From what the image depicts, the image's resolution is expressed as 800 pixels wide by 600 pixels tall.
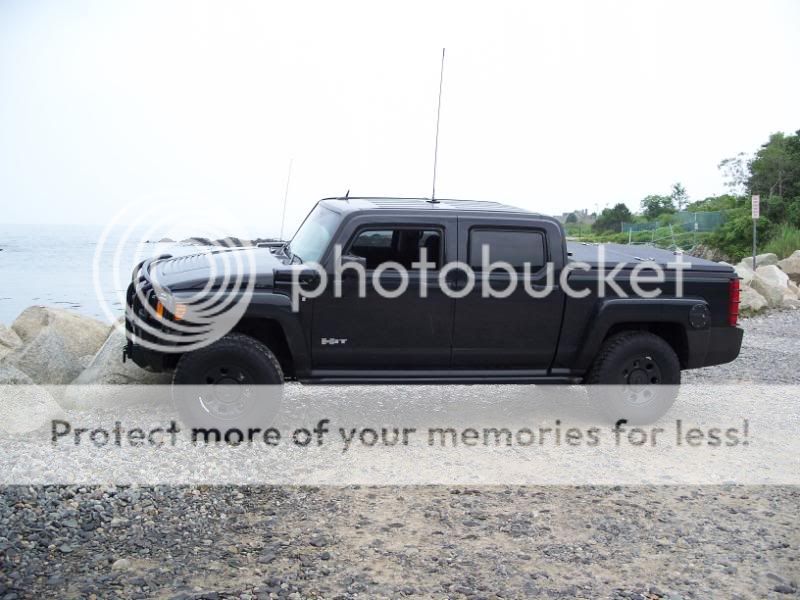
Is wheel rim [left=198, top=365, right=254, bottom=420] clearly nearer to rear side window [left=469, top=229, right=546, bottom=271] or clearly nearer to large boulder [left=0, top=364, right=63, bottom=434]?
large boulder [left=0, top=364, right=63, bottom=434]

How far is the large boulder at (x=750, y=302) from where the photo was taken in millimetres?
16422

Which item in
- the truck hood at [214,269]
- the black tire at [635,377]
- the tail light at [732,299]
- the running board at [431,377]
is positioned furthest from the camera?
the tail light at [732,299]

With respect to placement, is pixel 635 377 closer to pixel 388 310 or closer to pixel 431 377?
pixel 431 377

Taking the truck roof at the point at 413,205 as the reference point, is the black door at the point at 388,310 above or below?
below

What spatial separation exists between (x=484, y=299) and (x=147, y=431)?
2.96 meters

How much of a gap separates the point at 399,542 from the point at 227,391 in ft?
7.50

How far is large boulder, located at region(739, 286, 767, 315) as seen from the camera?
647 inches

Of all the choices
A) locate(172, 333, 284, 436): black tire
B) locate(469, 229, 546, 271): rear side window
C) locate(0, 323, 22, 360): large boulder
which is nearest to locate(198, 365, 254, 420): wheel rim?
locate(172, 333, 284, 436): black tire

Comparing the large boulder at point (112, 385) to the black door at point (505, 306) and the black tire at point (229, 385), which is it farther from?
the black door at point (505, 306)

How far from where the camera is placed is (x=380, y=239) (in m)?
6.96

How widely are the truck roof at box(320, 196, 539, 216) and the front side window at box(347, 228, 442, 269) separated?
23cm

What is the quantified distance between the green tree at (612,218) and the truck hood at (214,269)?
5006 centimetres

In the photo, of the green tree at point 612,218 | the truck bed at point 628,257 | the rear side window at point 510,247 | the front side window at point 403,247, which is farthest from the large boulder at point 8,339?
the green tree at point 612,218

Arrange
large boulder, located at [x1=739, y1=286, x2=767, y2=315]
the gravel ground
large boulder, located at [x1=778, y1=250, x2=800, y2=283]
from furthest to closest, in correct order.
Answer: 1. large boulder, located at [x1=778, y1=250, x2=800, y2=283]
2. large boulder, located at [x1=739, y1=286, x2=767, y2=315]
3. the gravel ground
